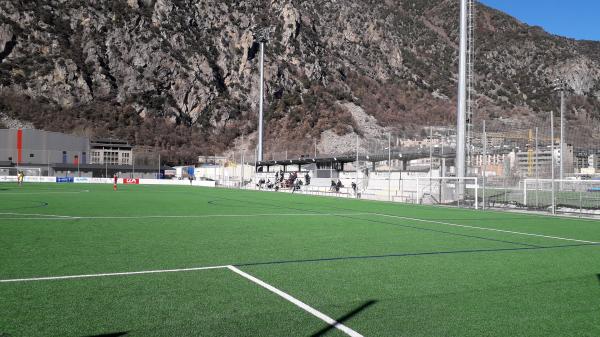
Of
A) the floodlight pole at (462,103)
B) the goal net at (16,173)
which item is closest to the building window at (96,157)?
the goal net at (16,173)

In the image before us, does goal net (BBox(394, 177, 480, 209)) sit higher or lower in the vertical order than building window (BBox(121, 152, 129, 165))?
lower

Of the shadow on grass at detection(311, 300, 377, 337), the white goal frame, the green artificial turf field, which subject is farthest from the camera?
the white goal frame

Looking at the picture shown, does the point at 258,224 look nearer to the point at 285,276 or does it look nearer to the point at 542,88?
Answer: the point at 285,276

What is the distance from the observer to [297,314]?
561cm

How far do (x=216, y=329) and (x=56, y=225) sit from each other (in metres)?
11.1

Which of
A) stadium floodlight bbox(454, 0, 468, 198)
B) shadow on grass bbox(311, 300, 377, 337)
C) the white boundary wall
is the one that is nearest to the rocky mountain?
the white boundary wall

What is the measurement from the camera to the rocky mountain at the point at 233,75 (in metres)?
121

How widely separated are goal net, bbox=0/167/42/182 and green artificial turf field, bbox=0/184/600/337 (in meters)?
60.9

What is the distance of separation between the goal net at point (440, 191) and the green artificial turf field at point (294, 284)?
629 inches

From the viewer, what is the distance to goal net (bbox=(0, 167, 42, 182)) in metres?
66.5

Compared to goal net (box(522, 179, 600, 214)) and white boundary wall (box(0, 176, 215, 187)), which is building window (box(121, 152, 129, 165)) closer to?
white boundary wall (box(0, 176, 215, 187))

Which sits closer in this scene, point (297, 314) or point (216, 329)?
point (216, 329)

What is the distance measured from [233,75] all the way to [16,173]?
68.5 m

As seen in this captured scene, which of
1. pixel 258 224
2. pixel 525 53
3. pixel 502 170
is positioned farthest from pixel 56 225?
pixel 525 53
